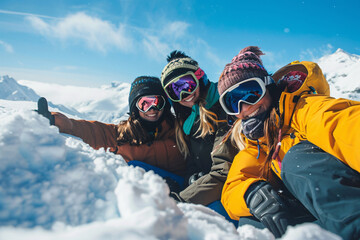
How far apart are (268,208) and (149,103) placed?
2.09 meters

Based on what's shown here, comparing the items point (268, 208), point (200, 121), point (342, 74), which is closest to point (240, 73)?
point (200, 121)

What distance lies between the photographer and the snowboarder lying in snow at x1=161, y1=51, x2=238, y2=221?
7.27 feet

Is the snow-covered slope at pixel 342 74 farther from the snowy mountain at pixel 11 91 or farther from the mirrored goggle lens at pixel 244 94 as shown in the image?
the snowy mountain at pixel 11 91

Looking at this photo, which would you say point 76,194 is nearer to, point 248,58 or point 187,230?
point 187,230

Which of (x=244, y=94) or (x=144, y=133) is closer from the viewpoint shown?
(x=244, y=94)

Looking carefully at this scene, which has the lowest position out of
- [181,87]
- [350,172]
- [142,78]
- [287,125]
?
[350,172]

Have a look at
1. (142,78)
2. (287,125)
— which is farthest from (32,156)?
(142,78)

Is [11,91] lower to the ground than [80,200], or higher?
higher

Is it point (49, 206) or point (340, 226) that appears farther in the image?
point (340, 226)

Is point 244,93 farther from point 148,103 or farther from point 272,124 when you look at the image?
point 148,103

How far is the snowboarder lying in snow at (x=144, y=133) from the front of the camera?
118 inches

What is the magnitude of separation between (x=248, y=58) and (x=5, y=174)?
2254 mm

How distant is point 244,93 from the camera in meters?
1.93

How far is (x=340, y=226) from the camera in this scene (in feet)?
3.73
